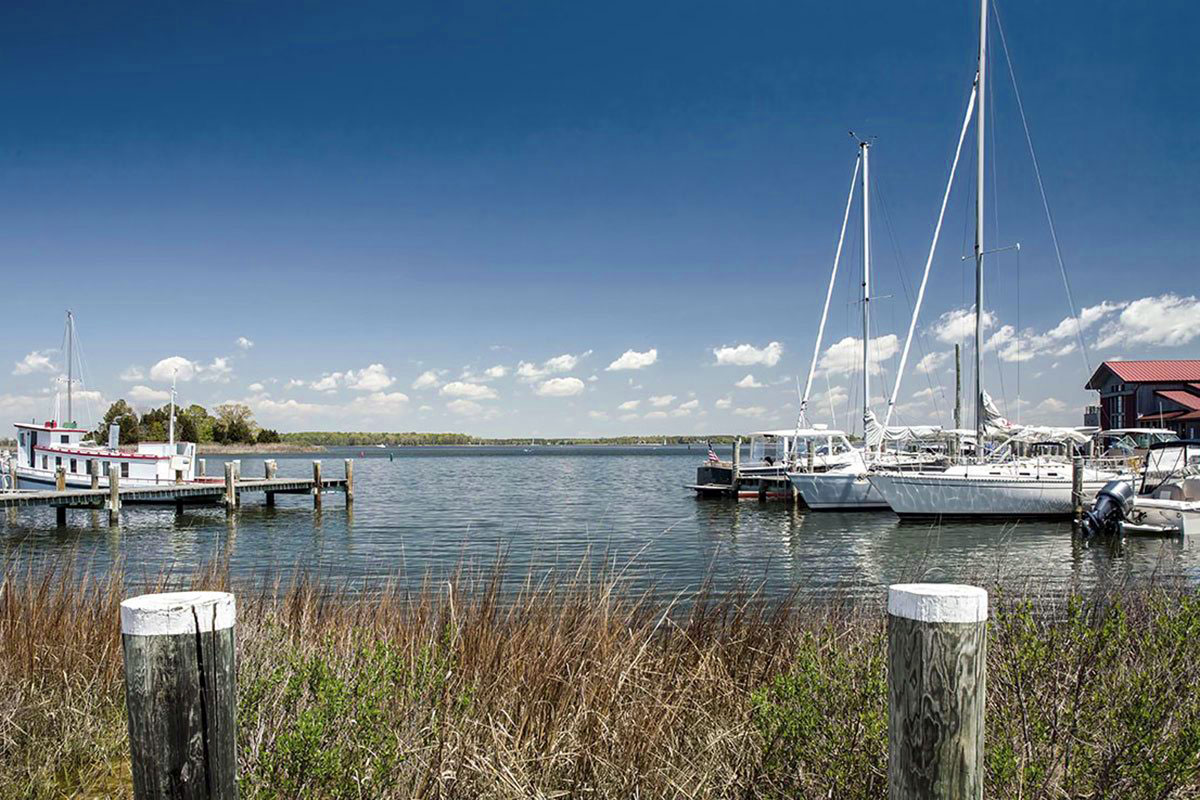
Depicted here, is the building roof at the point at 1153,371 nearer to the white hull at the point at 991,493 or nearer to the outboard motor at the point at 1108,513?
the white hull at the point at 991,493

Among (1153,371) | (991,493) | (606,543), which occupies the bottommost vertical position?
(606,543)

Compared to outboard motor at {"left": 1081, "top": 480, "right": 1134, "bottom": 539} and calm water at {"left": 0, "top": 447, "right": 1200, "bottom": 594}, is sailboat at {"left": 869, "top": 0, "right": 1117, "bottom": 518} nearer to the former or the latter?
calm water at {"left": 0, "top": 447, "right": 1200, "bottom": 594}

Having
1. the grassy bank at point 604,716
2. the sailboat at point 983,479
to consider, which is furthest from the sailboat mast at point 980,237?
the grassy bank at point 604,716

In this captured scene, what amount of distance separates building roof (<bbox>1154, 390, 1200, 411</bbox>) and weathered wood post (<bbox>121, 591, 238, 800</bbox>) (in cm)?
6134

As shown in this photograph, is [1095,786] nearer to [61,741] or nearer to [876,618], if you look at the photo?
[876,618]

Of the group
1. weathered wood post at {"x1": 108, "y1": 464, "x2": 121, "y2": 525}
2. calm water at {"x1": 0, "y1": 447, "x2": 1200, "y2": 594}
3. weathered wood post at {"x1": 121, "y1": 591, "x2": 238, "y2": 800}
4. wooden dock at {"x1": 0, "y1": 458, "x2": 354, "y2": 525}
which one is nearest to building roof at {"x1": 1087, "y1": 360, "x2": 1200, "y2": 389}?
calm water at {"x1": 0, "y1": 447, "x2": 1200, "y2": 594}

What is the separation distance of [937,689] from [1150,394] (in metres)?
63.7

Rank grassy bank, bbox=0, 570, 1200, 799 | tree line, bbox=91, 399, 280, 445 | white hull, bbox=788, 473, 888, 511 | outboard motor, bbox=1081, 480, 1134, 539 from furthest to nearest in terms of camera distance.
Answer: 1. tree line, bbox=91, 399, 280, 445
2. white hull, bbox=788, 473, 888, 511
3. outboard motor, bbox=1081, 480, 1134, 539
4. grassy bank, bbox=0, 570, 1200, 799

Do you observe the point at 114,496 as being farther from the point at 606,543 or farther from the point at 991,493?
the point at 991,493

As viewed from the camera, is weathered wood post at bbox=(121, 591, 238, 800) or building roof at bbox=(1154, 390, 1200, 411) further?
building roof at bbox=(1154, 390, 1200, 411)

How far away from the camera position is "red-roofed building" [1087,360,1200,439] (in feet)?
171

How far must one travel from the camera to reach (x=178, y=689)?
2514 millimetres

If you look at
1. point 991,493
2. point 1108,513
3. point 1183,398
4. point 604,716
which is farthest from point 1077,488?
point 1183,398

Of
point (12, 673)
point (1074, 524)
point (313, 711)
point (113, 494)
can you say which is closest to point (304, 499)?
point (113, 494)
